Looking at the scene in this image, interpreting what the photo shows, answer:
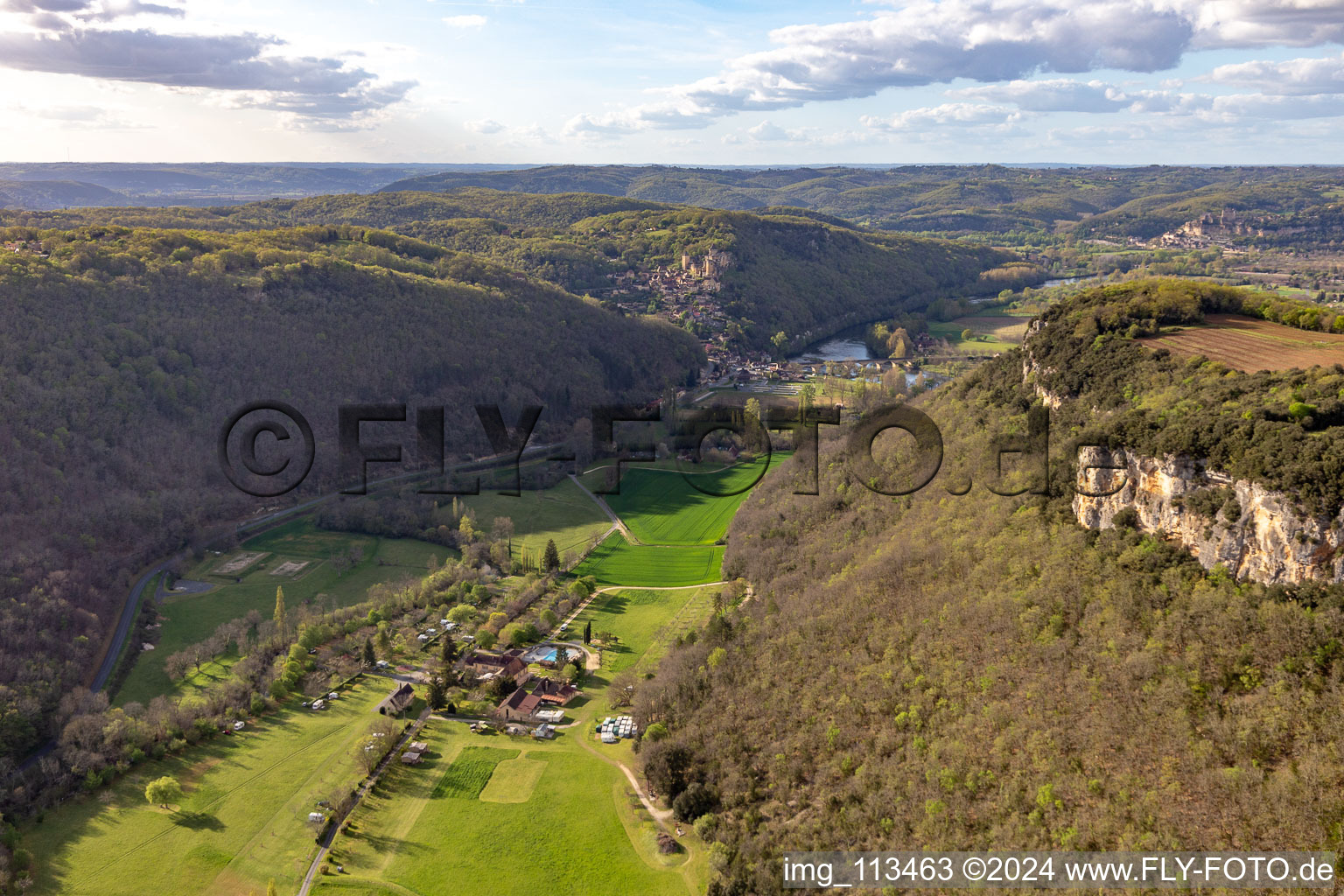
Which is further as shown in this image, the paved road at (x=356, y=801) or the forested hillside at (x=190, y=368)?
the forested hillside at (x=190, y=368)

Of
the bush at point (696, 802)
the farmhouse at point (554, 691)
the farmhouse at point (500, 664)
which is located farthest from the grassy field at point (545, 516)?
the bush at point (696, 802)

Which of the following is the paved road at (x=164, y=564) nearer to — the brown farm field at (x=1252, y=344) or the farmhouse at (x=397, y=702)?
the farmhouse at (x=397, y=702)

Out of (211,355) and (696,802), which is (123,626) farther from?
(696,802)

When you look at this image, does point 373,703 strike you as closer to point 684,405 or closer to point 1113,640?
point 1113,640

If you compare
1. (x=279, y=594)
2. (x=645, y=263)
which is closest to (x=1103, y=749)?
(x=279, y=594)

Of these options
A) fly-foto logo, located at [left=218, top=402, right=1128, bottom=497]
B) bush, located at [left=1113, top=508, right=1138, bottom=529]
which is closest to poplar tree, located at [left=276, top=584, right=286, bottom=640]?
fly-foto logo, located at [left=218, top=402, right=1128, bottom=497]

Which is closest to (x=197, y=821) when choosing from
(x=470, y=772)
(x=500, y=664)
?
(x=470, y=772)
